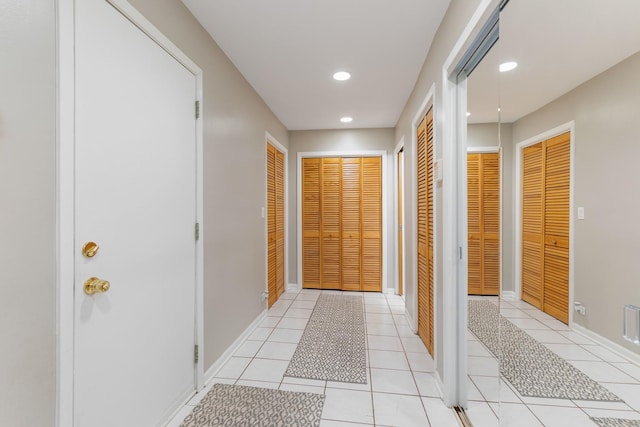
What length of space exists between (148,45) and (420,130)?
223 cm

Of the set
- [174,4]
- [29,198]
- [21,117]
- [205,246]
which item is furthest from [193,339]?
[174,4]

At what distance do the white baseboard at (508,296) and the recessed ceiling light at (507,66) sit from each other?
3.08ft

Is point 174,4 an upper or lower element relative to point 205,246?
upper

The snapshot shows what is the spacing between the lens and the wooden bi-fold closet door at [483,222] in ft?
4.55

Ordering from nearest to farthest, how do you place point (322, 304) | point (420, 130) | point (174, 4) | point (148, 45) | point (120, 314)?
point (120, 314) → point (148, 45) → point (174, 4) → point (420, 130) → point (322, 304)

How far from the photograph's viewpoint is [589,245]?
2.71 feet

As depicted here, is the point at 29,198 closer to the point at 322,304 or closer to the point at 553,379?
the point at 553,379

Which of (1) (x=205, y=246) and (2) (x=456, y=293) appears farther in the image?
(1) (x=205, y=246)

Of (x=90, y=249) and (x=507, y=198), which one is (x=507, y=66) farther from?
(x=90, y=249)

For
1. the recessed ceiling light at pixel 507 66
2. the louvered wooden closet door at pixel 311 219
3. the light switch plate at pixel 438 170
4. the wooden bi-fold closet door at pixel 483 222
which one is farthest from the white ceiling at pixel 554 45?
the louvered wooden closet door at pixel 311 219

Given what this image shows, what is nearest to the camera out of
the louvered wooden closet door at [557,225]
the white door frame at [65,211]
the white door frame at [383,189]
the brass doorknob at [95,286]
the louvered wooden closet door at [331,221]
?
the louvered wooden closet door at [557,225]

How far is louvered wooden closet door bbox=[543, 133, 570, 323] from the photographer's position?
0.90 metres

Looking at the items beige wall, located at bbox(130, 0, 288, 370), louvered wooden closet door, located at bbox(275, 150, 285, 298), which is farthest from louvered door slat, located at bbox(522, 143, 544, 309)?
louvered wooden closet door, located at bbox(275, 150, 285, 298)

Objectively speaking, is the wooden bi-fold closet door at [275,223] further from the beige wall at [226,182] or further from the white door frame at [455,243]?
the white door frame at [455,243]
